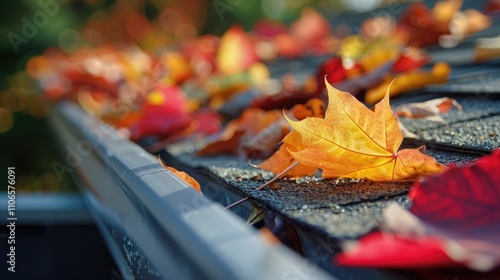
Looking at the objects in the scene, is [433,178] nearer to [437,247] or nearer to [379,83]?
[437,247]

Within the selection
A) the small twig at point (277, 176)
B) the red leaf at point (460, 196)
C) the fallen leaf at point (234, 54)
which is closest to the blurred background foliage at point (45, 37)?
the fallen leaf at point (234, 54)

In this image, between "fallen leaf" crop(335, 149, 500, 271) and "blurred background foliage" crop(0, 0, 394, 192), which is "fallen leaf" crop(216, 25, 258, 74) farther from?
"blurred background foliage" crop(0, 0, 394, 192)

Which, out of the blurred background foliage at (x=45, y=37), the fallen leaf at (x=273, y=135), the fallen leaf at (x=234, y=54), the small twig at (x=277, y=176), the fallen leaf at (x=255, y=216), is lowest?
the fallen leaf at (x=255, y=216)

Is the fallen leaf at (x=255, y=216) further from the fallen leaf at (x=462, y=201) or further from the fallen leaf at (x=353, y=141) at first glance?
the fallen leaf at (x=462, y=201)

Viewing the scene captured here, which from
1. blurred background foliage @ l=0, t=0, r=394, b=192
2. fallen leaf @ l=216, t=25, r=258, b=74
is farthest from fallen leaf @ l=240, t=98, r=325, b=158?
blurred background foliage @ l=0, t=0, r=394, b=192

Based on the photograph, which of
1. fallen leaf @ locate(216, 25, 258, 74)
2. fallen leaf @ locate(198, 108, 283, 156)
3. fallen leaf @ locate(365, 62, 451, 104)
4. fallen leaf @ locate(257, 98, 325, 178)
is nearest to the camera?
fallen leaf @ locate(257, 98, 325, 178)

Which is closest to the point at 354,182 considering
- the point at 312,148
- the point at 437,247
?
the point at 312,148

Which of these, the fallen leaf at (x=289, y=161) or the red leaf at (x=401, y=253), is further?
the fallen leaf at (x=289, y=161)
